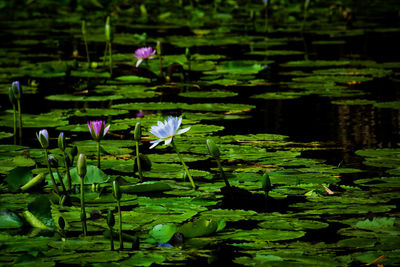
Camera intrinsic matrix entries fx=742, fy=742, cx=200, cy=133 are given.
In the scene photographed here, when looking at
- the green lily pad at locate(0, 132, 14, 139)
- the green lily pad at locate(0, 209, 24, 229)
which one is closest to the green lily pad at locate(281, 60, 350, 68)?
the green lily pad at locate(0, 132, 14, 139)

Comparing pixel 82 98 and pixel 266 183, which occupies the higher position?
pixel 266 183

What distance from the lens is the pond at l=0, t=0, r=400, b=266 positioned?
5.98ft

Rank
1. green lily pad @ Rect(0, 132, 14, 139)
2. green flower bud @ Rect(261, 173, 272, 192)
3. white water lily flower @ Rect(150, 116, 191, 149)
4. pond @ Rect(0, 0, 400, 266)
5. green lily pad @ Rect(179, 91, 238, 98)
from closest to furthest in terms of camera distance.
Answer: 1. pond @ Rect(0, 0, 400, 266)
2. green flower bud @ Rect(261, 173, 272, 192)
3. white water lily flower @ Rect(150, 116, 191, 149)
4. green lily pad @ Rect(0, 132, 14, 139)
5. green lily pad @ Rect(179, 91, 238, 98)

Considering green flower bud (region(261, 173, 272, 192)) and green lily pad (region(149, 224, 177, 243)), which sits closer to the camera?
green lily pad (region(149, 224, 177, 243))

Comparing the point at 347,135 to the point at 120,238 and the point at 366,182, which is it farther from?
the point at 120,238

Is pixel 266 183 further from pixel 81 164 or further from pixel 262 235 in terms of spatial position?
pixel 81 164

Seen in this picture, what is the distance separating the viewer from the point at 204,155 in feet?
9.10

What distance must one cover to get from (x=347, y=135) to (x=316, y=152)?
402 mm

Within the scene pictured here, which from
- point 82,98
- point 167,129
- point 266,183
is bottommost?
point 82,98

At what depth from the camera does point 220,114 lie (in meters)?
3.72

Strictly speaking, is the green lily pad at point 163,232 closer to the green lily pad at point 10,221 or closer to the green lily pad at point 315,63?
the green lily pad at point 10,221

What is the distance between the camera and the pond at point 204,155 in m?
1.82

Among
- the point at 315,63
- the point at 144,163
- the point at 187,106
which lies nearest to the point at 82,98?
the point at 187,106

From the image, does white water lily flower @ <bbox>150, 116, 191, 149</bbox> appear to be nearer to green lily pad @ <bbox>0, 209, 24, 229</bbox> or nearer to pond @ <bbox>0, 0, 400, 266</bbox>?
pond @ <bbox>0, 0, 400, 266</bbox>
